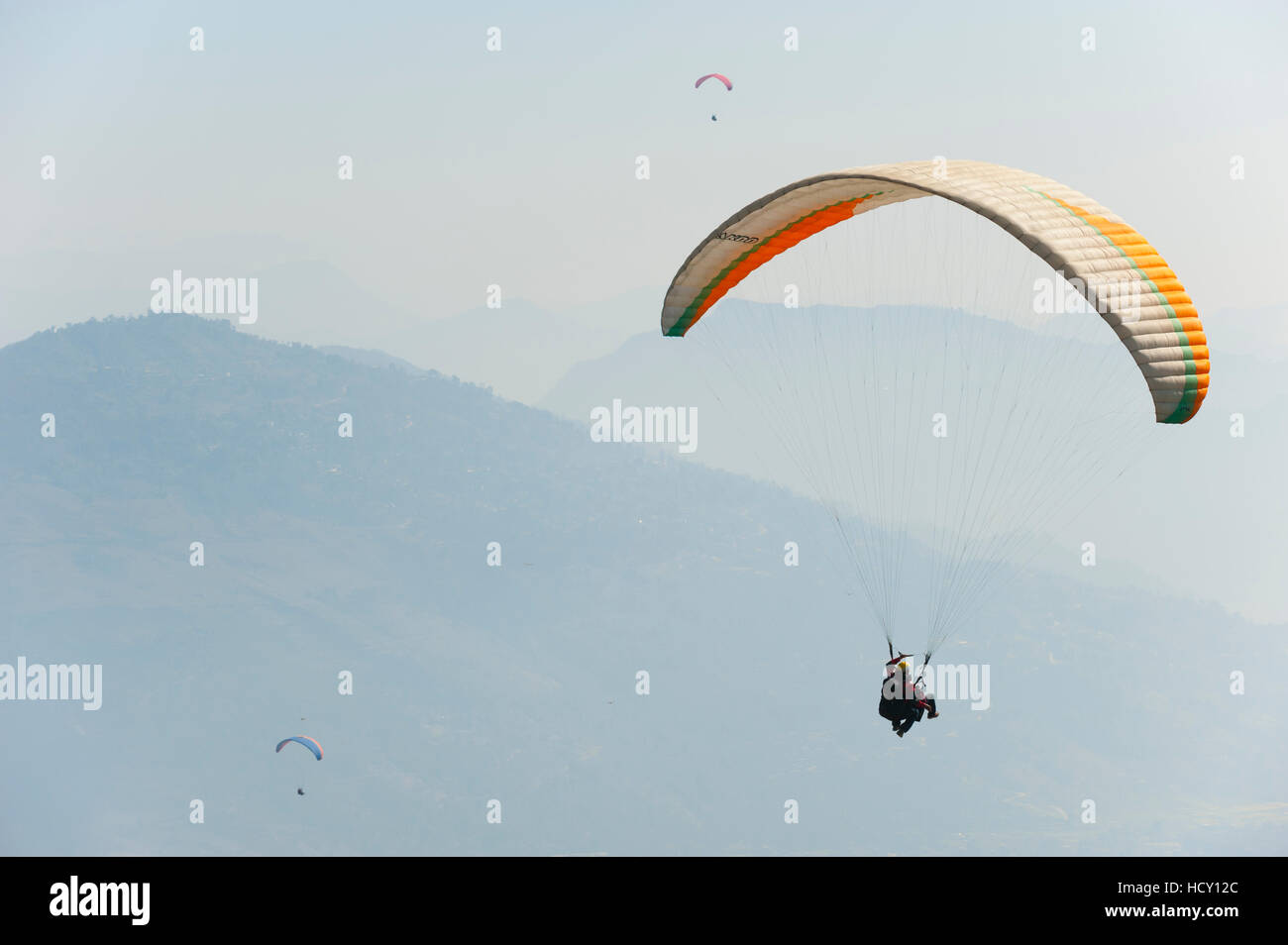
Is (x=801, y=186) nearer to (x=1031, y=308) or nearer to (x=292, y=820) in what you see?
(x=1031, y=308)
